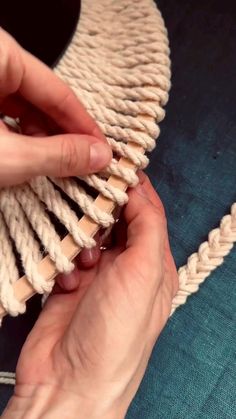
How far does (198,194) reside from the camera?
68 centimetres

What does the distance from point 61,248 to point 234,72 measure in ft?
1.06

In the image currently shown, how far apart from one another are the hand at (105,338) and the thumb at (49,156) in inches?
2.6

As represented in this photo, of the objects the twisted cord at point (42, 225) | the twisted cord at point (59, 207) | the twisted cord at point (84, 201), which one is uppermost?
the twisted cord at point (84, 201)

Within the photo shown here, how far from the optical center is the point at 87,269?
23.5 inches

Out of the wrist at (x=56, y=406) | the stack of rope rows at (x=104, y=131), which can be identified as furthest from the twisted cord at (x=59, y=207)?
the wrist at (x=56, y=406)

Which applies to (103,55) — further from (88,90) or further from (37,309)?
(37,309)

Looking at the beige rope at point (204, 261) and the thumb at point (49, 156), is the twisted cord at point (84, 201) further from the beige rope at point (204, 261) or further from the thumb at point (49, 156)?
the beige rope at point (204, 261)

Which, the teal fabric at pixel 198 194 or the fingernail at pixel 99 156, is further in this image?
the teal fabric at pixel 198 194

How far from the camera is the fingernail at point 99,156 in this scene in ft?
1.68

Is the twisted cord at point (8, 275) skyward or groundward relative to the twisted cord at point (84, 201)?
groundward

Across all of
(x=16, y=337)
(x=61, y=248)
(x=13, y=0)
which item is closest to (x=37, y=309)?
(x=16, y=337)

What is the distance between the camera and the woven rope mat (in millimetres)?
516

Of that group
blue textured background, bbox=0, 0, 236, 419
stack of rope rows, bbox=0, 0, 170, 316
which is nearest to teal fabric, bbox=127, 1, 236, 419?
blue textured background, bbox=0, 0, 236, 419

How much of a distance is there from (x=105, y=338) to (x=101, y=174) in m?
0.14
